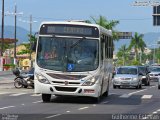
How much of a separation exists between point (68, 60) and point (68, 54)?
265 mm

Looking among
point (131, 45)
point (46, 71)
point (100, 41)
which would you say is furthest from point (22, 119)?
point (131, 45)

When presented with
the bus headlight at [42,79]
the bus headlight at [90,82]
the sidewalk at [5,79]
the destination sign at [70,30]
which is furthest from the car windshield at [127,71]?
the bus headlight at [42,79]

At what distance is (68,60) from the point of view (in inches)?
913

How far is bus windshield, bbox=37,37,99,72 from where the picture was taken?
75.7ft

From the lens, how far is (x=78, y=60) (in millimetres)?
23188

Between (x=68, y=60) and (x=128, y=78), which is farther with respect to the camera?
(x=128, y=78)

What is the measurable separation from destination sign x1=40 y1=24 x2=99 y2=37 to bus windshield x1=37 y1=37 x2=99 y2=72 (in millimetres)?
262

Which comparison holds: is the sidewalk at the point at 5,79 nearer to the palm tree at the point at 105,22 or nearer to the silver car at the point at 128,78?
the silver car at the point at 128,78

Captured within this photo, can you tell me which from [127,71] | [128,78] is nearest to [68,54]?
[128,78]

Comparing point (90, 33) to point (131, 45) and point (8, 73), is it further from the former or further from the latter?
point (131, 45)

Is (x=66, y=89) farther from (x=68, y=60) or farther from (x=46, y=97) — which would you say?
(x=46, y=97)

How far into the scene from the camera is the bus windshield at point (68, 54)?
75.7 feet

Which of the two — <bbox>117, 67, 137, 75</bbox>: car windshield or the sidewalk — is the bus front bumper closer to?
<bbox>117, 67, 137, 75</bbox>: car windshield

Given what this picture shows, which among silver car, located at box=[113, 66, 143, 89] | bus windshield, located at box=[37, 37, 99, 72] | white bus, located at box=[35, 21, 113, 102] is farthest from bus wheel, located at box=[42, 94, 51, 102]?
silver car, located at box=[113, 66, 143, 89]
